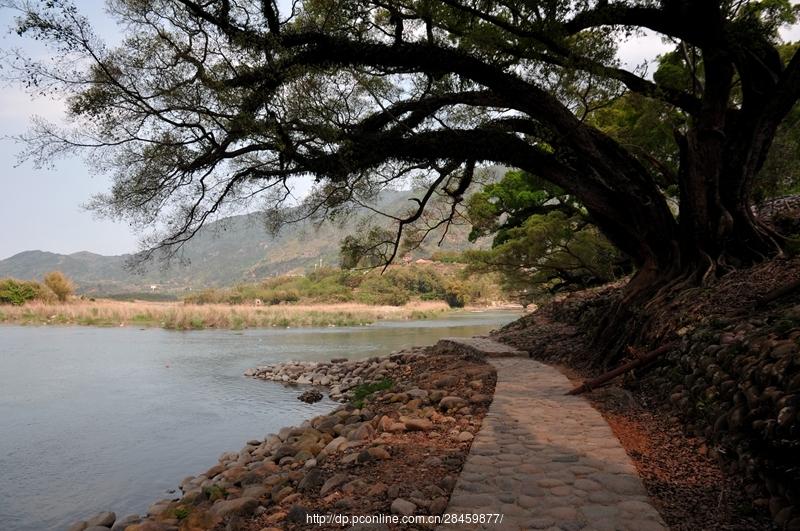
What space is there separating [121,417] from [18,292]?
37.1 m

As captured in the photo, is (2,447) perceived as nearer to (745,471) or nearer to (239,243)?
(745,471)

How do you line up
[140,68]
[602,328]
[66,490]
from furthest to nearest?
[602,328] < [66,490] < [140,68]

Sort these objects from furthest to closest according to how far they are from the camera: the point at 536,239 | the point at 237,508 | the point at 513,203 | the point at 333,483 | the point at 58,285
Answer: the point at 58,285
the point at 513,203
the point at 536,239
the point at 237,508
the point at 333,483

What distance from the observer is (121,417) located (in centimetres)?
1052

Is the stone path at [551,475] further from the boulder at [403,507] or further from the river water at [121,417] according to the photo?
the river water at [121,417]

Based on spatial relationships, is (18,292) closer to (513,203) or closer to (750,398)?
(513,203)

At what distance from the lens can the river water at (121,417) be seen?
6691 mm

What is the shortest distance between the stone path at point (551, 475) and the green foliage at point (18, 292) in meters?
44.6

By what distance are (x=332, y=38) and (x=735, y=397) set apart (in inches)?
236

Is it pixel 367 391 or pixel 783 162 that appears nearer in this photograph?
pixel 367 391

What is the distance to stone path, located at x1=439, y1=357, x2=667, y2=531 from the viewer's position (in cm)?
282

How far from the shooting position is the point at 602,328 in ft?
25.7

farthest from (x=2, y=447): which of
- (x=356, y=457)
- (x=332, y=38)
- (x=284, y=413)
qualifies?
(x=332, y=38)

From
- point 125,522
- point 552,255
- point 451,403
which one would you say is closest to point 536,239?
point 552,255
